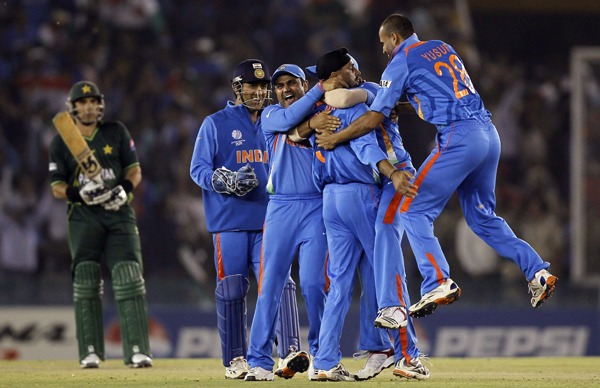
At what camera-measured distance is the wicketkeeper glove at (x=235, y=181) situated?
5.66 meters

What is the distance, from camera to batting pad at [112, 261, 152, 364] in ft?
21.5

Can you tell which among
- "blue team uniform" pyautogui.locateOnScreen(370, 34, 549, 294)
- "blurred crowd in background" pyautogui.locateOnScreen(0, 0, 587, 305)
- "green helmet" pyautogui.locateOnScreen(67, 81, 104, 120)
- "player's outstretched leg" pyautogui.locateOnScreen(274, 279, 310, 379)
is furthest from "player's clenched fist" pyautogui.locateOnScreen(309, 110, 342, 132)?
"blurred crowd in background" pyautogui.locateOnScreen(0, 0, 587, 305)

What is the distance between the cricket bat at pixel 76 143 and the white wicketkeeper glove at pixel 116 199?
0.15 m

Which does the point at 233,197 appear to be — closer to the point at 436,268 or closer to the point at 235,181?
the point at 235,181

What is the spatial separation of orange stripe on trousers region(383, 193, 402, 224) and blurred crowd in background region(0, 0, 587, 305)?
5025 mm

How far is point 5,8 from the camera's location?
11.5m

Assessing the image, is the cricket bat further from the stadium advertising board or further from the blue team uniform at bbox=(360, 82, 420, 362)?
the stadium advertising board

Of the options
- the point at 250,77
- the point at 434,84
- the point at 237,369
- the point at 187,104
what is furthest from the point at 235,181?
the point at 187,104

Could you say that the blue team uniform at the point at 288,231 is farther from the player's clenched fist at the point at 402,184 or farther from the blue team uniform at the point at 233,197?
the player's clenched fist at the point at 402,184

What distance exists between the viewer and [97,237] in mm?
6684

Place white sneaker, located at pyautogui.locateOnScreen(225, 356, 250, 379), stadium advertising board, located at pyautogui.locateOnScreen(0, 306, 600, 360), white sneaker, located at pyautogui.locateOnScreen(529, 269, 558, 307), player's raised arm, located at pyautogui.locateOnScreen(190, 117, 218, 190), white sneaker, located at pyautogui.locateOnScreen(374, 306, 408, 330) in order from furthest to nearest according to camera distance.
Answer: stadium advertising board, located at pyautogui.locateOnScreen(0, 306, 600, 360)
player's raised arm, located at pyautogui.locateOnScreen(190, 117, 218, 190)
white sneaker, located at pyautogui.locateOnScreen(225, 356, 250, 379)
white sneaker, located at pyautogui.locateOnScreen(529, 269, 558, 307)
white sneaker, located at pyautogui.locateOnScreen(374, 306, 408, 330)

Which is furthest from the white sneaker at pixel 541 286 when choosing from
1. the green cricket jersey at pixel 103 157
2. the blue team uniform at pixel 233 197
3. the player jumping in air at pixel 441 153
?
the green cricket jersey at pixel 103 157

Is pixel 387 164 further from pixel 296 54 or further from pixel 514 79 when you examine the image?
pixel 514 79

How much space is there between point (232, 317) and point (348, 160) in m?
1.50
